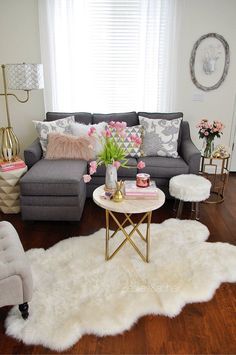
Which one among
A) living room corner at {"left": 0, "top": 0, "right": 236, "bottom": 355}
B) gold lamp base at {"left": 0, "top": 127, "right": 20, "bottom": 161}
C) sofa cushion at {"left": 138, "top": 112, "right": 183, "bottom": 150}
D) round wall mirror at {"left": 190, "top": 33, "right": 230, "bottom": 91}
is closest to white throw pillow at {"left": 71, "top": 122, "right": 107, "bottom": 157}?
living room corner at {"left": 0, "top": 0, "right": 236, "bottom": 355}

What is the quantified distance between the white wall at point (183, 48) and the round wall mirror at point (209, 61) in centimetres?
7

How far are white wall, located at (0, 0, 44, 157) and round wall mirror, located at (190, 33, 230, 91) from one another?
2.15 meters

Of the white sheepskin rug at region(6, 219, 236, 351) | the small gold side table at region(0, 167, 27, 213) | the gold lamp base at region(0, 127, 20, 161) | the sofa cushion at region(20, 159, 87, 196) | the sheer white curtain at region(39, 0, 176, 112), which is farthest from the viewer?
the sheer white curtain at region(39, 0, 176, 112)

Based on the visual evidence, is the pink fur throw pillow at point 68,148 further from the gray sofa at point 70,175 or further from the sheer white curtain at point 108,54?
the sheer white curtain at point 108,54

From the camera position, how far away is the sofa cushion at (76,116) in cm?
398

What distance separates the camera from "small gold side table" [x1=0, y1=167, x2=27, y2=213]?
10.3 ft

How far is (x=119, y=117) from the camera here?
397 cm

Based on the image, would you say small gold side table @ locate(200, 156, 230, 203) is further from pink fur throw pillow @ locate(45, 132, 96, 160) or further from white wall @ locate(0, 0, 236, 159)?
pink fur throw pillow @ locate(45, 132, 96, 160)

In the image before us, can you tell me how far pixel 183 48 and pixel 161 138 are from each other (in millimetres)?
1388

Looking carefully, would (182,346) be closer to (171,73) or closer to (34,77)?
(34,77)

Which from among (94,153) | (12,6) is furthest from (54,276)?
(12,6)

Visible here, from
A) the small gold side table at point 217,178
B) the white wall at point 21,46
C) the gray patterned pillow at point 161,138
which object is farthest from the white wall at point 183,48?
the gray patterned pillow at point 161,138

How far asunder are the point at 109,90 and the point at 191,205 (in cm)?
194

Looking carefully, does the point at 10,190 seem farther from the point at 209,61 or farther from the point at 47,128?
the point at 209,61
